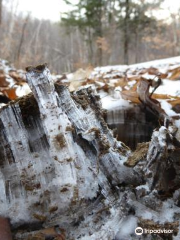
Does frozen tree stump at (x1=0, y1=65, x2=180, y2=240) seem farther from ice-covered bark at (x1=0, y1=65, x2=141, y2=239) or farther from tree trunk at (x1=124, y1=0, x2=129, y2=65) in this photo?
tree trunk at (x1=124, y1=0, x2=129, y2=65)

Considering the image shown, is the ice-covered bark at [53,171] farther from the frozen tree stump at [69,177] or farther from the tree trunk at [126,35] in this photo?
the tree trunk at [126,35]

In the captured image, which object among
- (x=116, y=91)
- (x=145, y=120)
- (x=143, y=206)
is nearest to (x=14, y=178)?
(x=143, y=206)

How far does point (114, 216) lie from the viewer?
0.65m

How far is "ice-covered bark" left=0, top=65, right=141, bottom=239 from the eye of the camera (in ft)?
2.16

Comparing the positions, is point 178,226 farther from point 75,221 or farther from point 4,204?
point 4,204

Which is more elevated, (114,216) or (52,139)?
(52,139)

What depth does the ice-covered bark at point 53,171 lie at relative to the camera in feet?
2.16

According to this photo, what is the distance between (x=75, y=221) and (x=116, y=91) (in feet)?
2.87

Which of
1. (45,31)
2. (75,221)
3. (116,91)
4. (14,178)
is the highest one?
(45,31)

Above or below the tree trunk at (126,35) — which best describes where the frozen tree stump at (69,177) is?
below

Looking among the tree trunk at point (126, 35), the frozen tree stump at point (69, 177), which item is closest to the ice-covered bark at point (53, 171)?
the frozen tree stump at point (69, 177)

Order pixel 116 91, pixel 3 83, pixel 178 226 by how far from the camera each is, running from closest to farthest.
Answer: pixel 178 226 < pixel 116 91 < pixel 3 83

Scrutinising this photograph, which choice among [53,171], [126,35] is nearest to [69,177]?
[53,171]

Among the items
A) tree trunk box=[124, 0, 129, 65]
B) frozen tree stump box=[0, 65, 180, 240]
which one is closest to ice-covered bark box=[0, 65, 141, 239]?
frozen tree stump box=[0, 65, 180, 240]
